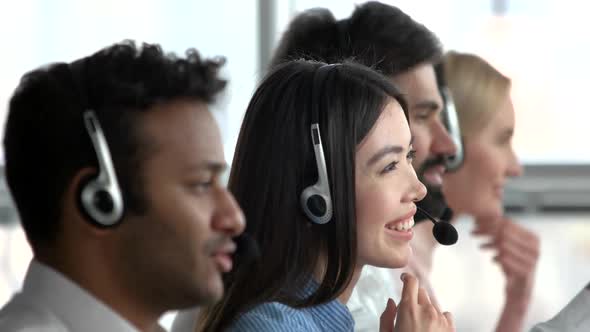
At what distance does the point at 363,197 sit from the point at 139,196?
38 centimetres

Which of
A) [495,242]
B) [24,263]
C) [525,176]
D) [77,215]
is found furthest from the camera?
[525,176]

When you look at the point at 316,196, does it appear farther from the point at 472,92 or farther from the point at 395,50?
the point at 472,92

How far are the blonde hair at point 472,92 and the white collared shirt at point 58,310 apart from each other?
126 cm

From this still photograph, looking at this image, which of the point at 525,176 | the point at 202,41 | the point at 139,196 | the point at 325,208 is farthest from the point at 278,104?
the point at 525,176

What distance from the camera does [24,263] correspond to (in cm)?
274

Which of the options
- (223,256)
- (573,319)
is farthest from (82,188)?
(573,319)

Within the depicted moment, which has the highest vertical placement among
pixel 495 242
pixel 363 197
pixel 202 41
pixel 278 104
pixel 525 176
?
pixel 278 104

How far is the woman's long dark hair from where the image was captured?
112 centimetres

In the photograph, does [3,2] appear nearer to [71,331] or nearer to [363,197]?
[363,197]

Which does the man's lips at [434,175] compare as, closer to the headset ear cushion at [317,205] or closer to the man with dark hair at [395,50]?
the man with dark hair at [395,50]

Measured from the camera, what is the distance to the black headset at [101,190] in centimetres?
80

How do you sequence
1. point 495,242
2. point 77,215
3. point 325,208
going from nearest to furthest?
1. point 77,215
2. point 325,208
3. point 495,242

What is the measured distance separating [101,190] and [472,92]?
1311 mm

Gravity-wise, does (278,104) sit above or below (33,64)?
above
